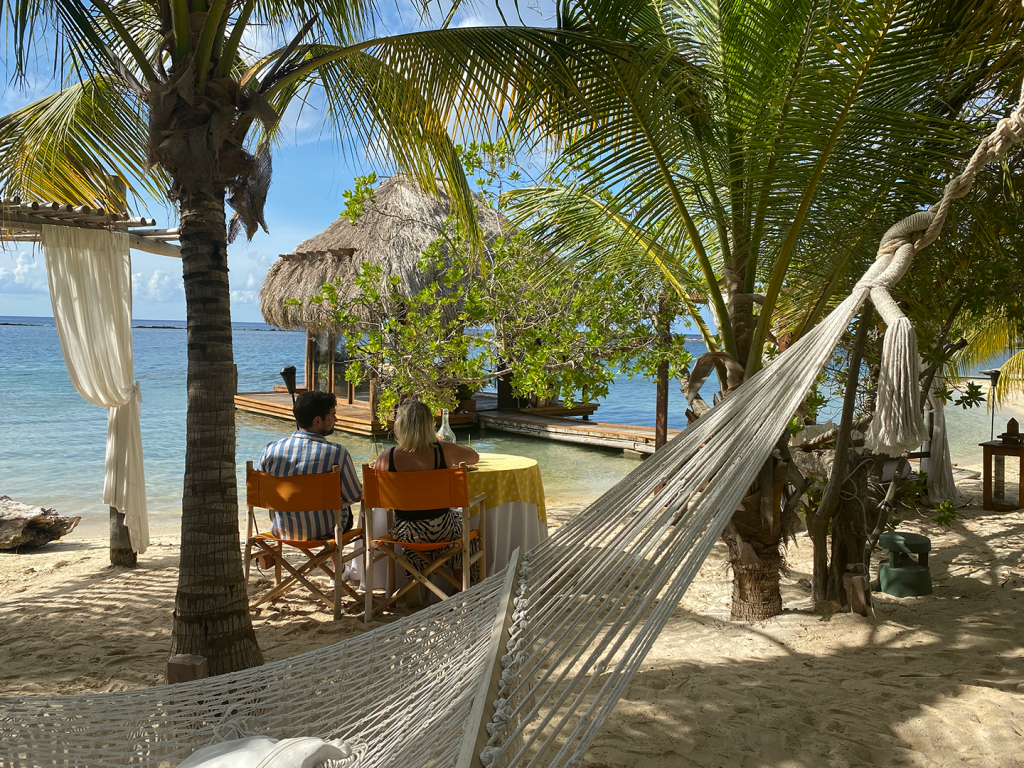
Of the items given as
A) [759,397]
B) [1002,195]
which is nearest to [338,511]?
[759,397]

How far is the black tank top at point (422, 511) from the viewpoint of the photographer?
9.37ft

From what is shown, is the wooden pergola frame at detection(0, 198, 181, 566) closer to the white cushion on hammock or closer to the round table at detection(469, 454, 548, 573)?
the round table at detection(469, 454, 548, 573)

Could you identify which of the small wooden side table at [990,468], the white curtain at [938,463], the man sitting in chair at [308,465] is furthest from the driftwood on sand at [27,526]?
the small wooden side table at [990,468]

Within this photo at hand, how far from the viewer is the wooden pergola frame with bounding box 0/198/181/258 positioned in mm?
3107

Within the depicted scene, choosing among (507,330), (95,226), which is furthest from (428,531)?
(95,226)

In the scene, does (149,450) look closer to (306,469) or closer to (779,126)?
(306,469)

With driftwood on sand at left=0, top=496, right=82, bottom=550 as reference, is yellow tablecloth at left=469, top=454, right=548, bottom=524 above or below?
above

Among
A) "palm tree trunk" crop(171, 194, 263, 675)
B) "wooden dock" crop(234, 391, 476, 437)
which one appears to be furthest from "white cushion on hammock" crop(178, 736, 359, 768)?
"wooden dock" crop(234, 391, 476, 437)

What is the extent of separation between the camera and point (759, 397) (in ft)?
5.38

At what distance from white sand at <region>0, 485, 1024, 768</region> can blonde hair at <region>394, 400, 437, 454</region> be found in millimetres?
716

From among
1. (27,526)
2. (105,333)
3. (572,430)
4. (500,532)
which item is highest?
(105,333)

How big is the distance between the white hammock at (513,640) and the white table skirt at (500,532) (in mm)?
1421

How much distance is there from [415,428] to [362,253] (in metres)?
6.93

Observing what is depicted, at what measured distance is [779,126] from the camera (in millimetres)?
2299
